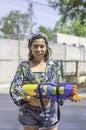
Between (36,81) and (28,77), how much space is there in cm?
10

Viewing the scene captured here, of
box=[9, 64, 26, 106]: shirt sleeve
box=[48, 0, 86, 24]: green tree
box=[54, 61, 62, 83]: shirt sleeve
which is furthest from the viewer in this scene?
box=[48, 0, 86, 24]: green tree

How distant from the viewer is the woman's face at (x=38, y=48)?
4.34 metres

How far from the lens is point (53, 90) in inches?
159

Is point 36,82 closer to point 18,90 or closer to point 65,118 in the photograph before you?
point 18,90

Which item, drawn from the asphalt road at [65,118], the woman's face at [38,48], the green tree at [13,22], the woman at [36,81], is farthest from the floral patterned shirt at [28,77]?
the green tree at [13,22]

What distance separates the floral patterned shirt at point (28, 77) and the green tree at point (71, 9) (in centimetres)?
2235

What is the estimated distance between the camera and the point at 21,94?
4.18 m

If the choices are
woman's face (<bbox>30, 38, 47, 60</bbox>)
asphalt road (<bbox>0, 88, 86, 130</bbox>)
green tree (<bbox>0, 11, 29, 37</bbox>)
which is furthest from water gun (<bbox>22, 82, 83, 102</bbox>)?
green tree (<bbox>0, 11, 29, 37</bbox>)

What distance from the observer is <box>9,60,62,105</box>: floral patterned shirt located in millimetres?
4230

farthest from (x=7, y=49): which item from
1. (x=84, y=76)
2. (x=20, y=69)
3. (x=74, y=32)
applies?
(x=74, y=32)

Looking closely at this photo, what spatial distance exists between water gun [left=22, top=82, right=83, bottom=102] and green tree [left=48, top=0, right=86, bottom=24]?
22.6m

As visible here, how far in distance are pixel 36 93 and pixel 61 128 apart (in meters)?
4.65

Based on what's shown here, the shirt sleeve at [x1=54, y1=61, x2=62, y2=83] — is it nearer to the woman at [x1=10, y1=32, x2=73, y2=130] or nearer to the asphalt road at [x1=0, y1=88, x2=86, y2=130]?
the woman at [x1=10, y1=32, x2=73, y2=130]

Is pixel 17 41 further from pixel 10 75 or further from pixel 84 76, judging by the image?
pixel 84 76
